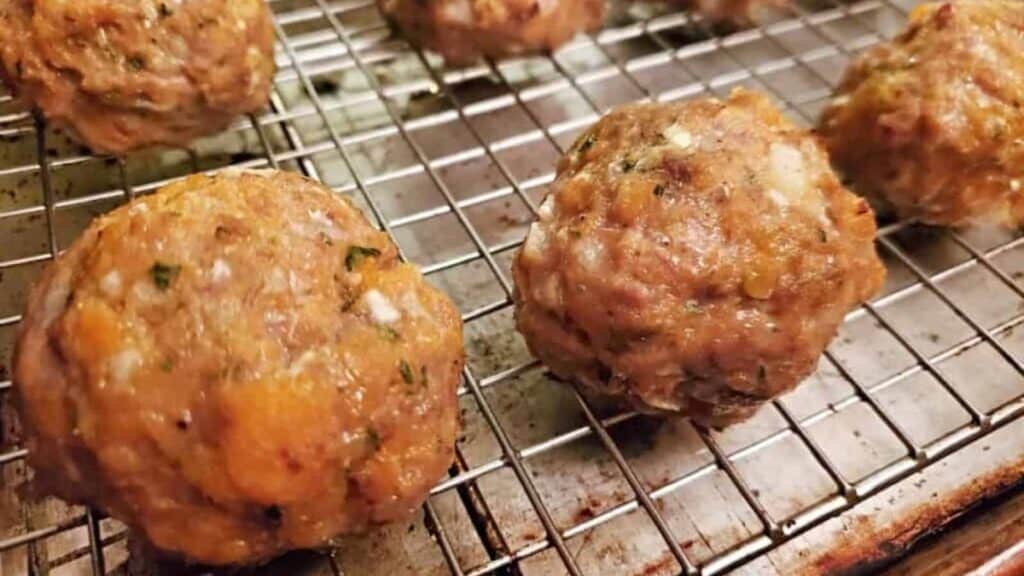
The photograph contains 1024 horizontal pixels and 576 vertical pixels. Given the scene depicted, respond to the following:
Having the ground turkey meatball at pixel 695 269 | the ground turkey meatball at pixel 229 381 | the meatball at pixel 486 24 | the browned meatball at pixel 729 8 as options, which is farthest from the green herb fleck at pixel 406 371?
the browned meatball at pixel 729 8

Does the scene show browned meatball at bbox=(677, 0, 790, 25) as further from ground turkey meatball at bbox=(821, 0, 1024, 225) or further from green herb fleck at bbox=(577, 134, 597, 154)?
green herb fleck at bbox=(577, 134, 597, 154)

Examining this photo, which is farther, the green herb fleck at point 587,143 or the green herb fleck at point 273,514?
the green herb fleck at point 587,143

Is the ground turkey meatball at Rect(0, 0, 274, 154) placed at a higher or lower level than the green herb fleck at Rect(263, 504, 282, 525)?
higher

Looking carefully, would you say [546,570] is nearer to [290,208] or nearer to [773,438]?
[773,438]

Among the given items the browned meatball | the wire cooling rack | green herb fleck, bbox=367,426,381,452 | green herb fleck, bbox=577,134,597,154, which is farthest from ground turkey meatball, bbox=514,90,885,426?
the browned meatball

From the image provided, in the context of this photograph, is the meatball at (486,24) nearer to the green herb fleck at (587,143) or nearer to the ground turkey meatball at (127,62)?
the ground turkey meatball at (127,62)

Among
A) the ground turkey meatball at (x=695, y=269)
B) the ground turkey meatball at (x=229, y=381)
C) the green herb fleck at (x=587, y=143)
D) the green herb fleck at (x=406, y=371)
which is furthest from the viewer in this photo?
the green herb fleck at (x=587, y=143)
